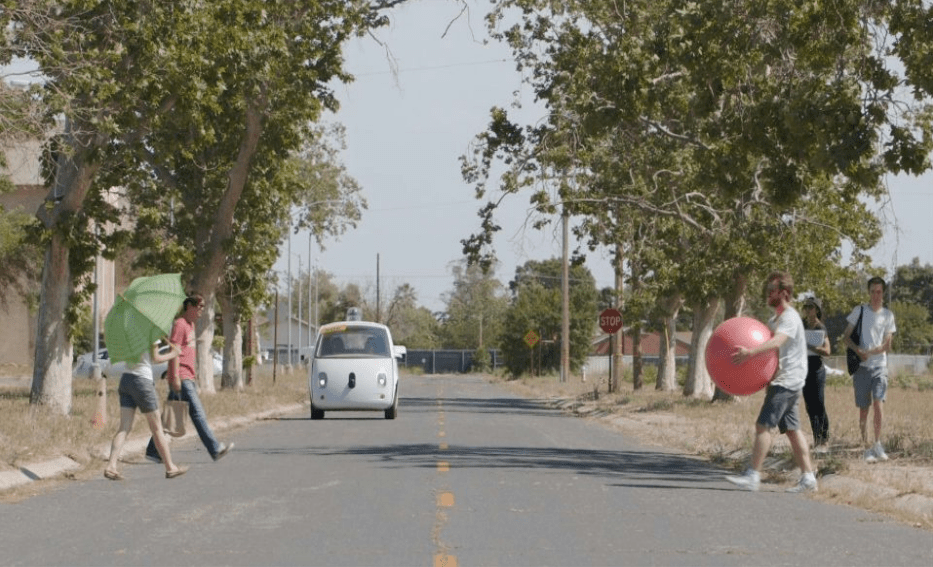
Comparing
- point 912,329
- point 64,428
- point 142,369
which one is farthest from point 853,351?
point 912,329

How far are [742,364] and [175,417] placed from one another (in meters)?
7.33

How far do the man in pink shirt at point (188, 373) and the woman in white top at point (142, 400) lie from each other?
1.82 ft

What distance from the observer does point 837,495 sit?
Result: 15.2 meters

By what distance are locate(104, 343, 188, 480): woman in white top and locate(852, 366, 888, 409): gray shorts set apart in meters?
8.37

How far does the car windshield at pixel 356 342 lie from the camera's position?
102 feet

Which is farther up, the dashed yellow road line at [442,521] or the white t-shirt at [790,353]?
the white t-shirt at [790,353]

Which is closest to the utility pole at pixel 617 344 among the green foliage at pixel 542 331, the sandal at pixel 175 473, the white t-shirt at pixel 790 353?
the green foliage at pixel 542 331

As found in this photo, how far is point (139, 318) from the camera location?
15.6 m

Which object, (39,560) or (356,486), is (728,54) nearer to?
(356,486)

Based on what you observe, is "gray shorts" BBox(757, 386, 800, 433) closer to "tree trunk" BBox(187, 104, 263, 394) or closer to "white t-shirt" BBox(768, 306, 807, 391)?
"white t-shirt" BBox(768, 306, 807, 391)

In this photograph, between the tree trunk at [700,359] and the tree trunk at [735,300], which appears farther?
the tree trunk at [700,359]

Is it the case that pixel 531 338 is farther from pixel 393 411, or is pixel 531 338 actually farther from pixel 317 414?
pixel 393 411

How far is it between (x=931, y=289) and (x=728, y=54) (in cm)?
12258

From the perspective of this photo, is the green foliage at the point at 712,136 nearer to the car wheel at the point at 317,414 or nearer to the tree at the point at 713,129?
the tree at the point at 713,129
